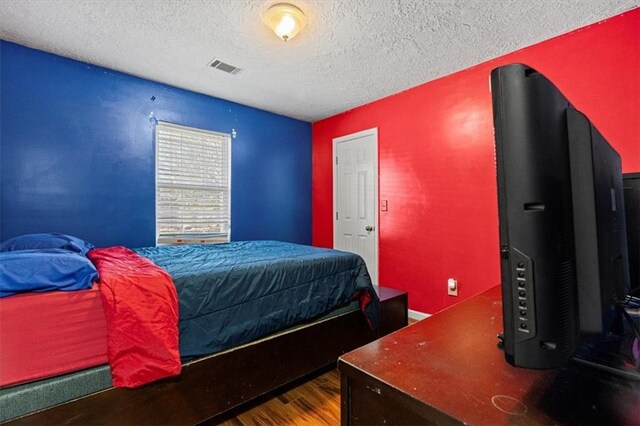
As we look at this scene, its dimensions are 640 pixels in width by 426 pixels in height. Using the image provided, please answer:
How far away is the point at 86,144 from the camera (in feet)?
8.84

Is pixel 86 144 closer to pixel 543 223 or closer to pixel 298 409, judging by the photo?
pixel 298 409

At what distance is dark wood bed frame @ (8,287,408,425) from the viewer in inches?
49.4

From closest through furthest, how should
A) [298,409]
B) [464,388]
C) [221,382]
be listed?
1. [464,388]
2. [221,382]
3. [298,409]

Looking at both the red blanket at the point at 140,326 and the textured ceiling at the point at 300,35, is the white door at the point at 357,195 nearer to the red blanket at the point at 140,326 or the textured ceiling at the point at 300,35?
the textured ceiling at the point at 300,35

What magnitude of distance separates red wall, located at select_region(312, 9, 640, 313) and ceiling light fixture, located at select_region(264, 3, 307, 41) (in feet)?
5.37

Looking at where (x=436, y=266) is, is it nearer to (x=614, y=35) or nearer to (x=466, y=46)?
(x=466, y=46)

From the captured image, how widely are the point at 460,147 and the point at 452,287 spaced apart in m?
1.35

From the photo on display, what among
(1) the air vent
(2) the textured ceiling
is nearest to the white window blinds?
(2) the textured ceiling

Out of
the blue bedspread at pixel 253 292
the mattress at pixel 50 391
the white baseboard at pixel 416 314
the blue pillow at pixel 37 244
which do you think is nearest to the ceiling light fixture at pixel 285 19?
the blue bedspread at pixel 253 292

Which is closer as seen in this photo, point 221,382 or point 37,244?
point 221,382

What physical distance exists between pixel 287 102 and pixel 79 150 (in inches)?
84.9

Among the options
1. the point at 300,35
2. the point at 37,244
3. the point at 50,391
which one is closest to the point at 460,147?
the point at 300,35

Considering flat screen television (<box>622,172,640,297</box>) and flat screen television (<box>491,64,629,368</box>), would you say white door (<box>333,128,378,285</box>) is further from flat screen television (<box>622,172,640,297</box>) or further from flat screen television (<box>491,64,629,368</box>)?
flat screen television (<box>491,64,629,368</box>)

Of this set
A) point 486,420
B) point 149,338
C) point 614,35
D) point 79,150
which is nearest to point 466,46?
point 614,35
